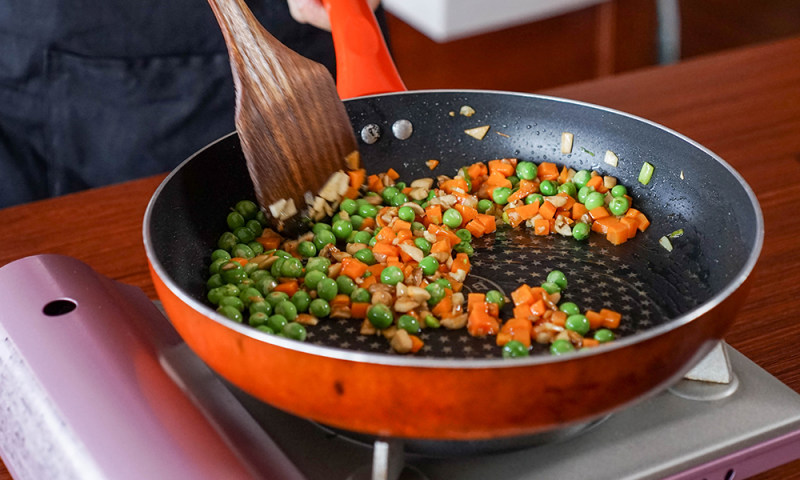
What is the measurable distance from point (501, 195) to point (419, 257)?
203 mm

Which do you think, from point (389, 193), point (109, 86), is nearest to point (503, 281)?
point (389, 193)

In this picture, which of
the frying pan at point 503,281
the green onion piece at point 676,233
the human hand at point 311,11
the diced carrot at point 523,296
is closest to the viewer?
the frying pan at point 503,281

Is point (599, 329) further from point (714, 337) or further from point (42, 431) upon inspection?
point (42, 431)

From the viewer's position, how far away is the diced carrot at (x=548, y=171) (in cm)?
129

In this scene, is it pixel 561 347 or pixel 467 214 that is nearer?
pixel 561 347

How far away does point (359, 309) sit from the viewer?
1.02 metres

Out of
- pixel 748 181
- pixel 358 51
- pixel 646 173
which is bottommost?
pixel 748 181

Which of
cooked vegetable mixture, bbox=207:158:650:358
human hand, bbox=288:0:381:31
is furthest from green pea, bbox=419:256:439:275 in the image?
human hand, bbox=288:0:381:31

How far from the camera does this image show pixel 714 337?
2.44ft

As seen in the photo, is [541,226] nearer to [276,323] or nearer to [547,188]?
[547,188]

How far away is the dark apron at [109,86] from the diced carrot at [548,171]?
80 cm

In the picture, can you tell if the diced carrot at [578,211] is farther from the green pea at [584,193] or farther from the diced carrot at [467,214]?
the diced carrot at [467,214]

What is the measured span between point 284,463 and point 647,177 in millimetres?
708

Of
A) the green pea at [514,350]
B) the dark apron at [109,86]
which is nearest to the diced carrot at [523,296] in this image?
the green pea at [514,350]
